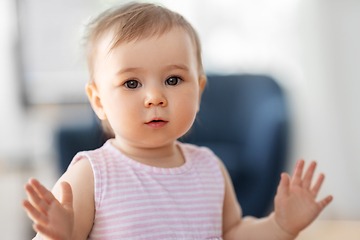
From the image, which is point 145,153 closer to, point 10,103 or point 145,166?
point 145,166

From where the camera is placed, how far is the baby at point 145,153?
2.71 feet

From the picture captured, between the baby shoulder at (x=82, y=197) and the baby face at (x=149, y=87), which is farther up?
the baby face at (x=149, y=87)

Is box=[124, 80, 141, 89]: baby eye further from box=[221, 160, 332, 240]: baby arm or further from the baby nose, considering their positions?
box=[221, 160, 332, 240]: baby arm

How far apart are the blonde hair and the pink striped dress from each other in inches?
9.4

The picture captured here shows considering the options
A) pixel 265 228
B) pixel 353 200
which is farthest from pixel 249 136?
pixel 353 200

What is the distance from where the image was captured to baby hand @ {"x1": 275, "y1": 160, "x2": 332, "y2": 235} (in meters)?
0.96

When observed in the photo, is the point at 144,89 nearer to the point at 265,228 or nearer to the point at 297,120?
the point at 265,228

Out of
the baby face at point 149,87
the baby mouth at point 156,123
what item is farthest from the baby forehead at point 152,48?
the baby mouth at point 156,123

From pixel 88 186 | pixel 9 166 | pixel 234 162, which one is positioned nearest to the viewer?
pixel 88 186

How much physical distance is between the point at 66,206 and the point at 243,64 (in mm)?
1993

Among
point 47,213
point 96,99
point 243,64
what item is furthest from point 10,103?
point 47,213

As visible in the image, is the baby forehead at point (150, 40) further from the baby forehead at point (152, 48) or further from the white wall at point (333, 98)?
the white wall at point (333, 98)

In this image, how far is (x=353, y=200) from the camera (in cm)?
261

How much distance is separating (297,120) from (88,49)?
1891mm
